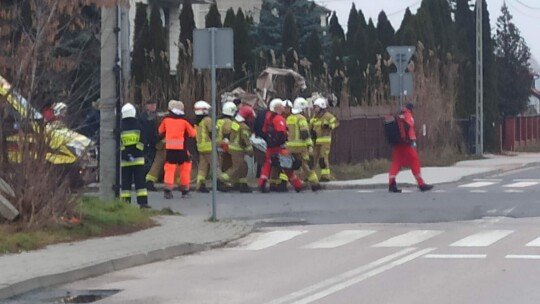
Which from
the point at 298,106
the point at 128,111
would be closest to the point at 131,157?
the point at 128,111

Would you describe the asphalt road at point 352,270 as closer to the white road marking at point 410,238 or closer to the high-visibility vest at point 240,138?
the white road marking at point 410,238

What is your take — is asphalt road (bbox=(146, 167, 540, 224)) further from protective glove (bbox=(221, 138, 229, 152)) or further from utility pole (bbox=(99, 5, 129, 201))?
utility pole (bbox=(99, 5, 129, 201))

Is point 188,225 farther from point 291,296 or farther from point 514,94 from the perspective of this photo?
point 514,94

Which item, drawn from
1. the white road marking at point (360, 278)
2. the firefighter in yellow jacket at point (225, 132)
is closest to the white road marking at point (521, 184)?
the firefighter in yellow jacket at point (225, 132)

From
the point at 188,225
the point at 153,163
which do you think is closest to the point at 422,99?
the point at 153,163

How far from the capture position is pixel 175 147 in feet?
74.0

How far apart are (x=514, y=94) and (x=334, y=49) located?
54.2 feet

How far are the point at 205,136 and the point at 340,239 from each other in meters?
8.66

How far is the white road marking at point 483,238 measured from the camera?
1546 centimetres

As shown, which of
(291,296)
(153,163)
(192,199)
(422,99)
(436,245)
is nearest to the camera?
(291,296)

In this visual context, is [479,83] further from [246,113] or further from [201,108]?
[201,108]

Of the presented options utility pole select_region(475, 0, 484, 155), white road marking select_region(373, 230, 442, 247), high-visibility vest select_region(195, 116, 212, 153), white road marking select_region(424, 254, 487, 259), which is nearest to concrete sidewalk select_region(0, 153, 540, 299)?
white road marking select_region(373, 230, 442, 247)

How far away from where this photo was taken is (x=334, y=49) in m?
42.2

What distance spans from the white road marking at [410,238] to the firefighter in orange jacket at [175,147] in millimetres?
6578
